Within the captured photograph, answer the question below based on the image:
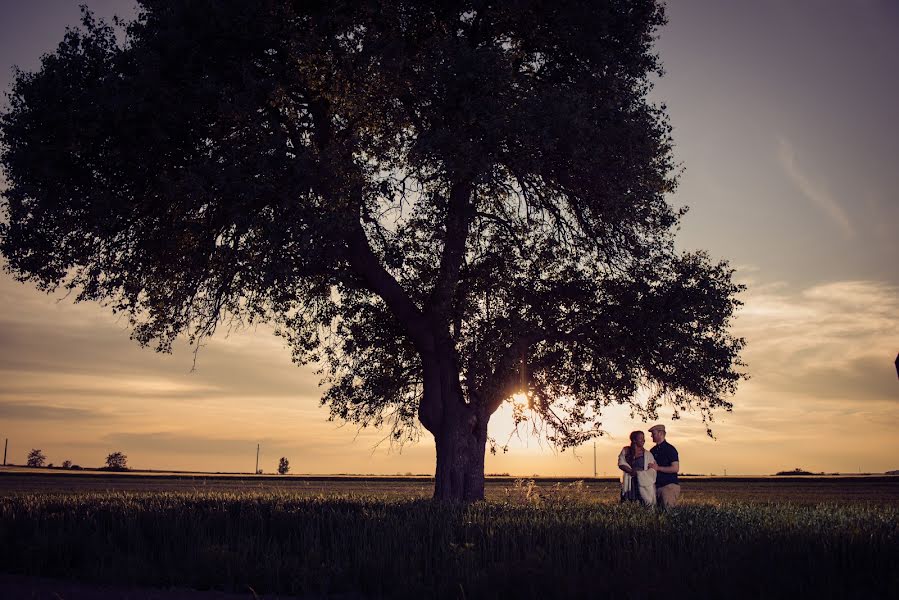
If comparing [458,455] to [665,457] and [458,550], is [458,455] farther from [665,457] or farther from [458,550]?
[458,550]

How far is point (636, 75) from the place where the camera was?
872 inches

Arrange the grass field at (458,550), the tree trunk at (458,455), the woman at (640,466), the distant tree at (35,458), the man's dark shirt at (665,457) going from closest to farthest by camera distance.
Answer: the grass field at (458,550) < the woman at (640,466) < the man's dark shirt at (665,457) < the tree trunk at (458,455) < the distant tree at (35,458)

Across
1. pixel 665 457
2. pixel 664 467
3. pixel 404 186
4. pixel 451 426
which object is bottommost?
pixel 664 467

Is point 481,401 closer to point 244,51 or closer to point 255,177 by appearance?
point 255,177

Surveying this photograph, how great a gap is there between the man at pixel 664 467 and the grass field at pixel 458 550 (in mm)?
1667

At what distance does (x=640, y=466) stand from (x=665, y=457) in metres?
0.62

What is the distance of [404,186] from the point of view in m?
20.5

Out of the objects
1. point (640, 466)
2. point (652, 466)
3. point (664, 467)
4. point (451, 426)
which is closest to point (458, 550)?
point (640, 466)

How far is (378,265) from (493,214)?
3.67 m

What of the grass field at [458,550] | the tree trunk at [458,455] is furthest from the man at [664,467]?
the tree trunk at [458,455]

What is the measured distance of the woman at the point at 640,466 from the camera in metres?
17.0

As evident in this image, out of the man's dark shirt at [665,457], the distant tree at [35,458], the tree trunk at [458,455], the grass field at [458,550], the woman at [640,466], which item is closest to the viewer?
the grass field at [458,550]

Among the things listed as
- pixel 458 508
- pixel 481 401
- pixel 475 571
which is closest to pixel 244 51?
pixel 481 401

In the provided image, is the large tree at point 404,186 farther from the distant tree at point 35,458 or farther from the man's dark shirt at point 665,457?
the distant tree at point 35,458
